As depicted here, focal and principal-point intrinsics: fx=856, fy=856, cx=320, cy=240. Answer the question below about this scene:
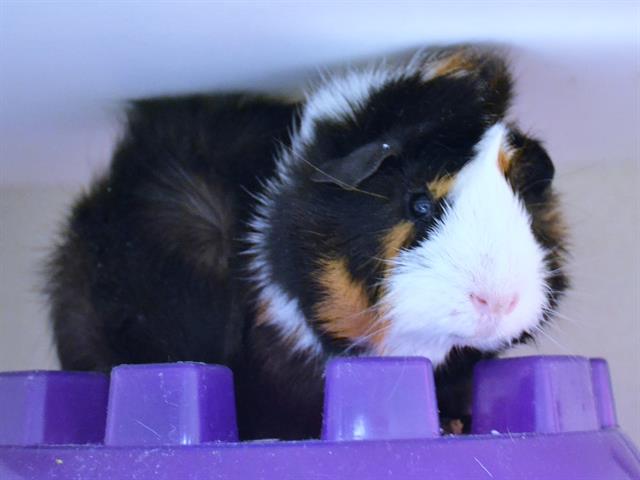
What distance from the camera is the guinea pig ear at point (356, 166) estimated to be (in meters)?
0.98

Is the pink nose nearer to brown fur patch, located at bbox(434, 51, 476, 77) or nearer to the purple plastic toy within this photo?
the purple plastic toy

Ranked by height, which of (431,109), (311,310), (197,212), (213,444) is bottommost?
(213,444)

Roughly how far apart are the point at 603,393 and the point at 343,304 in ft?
1.07

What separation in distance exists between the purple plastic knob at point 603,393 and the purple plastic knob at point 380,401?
0.92 ft

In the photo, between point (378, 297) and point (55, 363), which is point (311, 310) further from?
point (55, 363)

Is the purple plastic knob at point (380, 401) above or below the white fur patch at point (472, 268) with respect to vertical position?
below

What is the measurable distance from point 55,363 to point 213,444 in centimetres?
73

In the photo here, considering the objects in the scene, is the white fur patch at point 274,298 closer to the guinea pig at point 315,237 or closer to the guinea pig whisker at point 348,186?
the guinea pig at point 315,237

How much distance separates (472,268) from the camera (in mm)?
922

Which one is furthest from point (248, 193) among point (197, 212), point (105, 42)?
point (105, 42)

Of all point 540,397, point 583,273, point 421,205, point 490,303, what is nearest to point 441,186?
point 421,205

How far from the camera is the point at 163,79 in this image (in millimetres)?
1152

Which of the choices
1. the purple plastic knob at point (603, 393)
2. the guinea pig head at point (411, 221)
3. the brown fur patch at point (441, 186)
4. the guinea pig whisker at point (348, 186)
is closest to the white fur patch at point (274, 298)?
the guinea pig head at point (411, 221)

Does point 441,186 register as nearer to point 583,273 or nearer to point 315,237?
point 315,237
